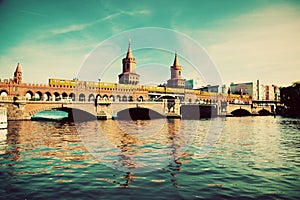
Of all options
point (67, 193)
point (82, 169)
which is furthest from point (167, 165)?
point (67, 193)

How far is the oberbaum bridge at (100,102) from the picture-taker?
43.9 metres

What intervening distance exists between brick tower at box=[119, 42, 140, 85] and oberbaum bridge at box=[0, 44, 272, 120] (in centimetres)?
53

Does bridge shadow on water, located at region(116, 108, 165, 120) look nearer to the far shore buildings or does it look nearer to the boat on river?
the boat on river

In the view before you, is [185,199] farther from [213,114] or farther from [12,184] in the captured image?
[213,114]

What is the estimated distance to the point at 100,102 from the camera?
50.5 m

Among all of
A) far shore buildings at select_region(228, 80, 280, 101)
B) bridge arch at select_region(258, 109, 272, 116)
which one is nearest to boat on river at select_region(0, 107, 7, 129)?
bridge arch at select_region(258, 109, 272, 116)

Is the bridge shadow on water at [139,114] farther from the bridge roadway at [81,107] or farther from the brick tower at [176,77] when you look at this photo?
the brick tower at [176,77]

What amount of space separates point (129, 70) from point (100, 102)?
66.5 metres

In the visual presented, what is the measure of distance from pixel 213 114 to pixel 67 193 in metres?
80.0

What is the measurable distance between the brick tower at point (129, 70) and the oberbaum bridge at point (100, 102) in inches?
20.9

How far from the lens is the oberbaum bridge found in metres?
43.9

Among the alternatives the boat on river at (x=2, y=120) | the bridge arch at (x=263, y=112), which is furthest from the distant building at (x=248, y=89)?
the boat on river at (x=2, y=120)

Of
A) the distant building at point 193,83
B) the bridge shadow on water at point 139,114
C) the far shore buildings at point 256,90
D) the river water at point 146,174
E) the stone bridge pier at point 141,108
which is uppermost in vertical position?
the distant building at point 193,83

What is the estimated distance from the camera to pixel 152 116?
69.3 meters
